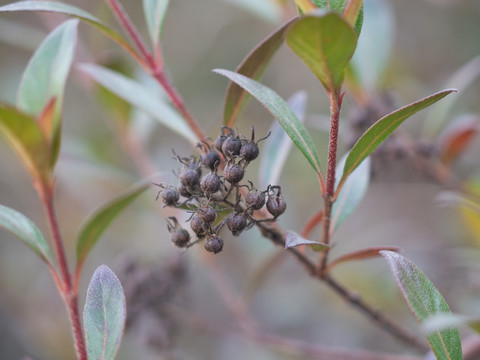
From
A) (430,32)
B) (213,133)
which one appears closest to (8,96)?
(213,133)

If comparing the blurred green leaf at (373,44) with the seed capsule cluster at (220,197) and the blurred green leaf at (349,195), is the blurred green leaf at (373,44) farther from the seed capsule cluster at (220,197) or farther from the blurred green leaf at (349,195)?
the seed capsule cluster at (220,197)

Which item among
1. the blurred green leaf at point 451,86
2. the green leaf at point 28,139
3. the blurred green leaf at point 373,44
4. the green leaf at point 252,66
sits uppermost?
the blurred green leaf at point 373,44

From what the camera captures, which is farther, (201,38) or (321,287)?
(201,38)

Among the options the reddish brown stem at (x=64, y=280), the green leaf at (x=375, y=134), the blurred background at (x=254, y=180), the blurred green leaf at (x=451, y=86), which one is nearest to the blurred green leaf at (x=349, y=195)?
the blurred background at (x=254, y=180)

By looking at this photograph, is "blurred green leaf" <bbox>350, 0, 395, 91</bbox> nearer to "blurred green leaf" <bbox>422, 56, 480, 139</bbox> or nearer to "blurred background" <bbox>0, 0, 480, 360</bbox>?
"blurred background" <bbox>0, 0, 480, 360</bbox>

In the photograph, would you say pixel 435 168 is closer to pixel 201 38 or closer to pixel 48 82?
pixel 48 82

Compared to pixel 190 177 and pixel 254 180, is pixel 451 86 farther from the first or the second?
pixel 254 180

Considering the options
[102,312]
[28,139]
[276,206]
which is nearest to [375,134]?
[276,206]
